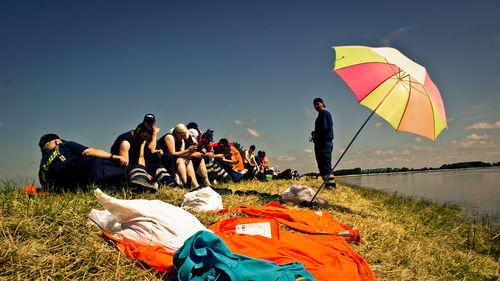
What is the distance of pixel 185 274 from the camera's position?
1476mm

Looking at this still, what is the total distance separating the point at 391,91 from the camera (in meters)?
4.67

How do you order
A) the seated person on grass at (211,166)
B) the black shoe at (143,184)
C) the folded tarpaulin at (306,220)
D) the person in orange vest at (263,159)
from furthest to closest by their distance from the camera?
the person in orange vest at (263,159) < the seated person on grass at (211,166) < the black shoe at (143,184) < the folded tarpaulin at (306,220)

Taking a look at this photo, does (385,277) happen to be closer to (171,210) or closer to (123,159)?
(171,210)

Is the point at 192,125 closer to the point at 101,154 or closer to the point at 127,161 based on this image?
the point at 127,161

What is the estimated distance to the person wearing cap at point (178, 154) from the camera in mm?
5648

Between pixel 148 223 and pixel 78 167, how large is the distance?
8.30 ft

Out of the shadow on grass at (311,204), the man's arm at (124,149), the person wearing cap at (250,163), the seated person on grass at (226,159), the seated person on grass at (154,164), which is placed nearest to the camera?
the man's arm at (124,149)

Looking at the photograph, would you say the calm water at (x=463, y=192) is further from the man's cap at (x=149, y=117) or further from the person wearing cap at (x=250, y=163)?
the man's cap at (x=149, y=117)

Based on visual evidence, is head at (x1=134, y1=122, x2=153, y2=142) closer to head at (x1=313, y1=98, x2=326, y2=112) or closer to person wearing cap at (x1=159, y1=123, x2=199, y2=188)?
person wearing cap at (x1=159, y1=123, x2=199, y2=188)

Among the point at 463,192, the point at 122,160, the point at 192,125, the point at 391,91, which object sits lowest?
the point at 463,192

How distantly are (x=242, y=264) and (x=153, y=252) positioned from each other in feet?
1.99

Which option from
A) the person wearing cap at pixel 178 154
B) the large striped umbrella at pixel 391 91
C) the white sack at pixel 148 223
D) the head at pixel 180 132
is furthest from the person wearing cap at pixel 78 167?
the large striped umbrella at pixel 391 91

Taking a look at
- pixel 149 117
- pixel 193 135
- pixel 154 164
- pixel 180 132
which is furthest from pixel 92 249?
pixel 193 135

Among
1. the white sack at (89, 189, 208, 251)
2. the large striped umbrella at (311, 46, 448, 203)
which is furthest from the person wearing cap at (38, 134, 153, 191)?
the large striped umbrella at (311, 46, 448, 203)
